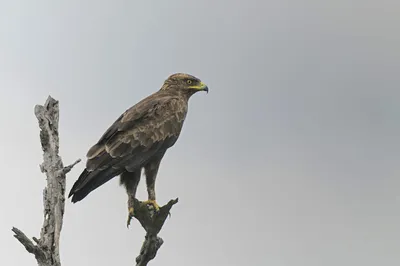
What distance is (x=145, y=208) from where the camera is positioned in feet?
30.2

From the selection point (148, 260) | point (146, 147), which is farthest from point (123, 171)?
point (148, 260)

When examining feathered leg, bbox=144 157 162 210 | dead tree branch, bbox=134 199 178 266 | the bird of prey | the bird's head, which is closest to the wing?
the bird of prey

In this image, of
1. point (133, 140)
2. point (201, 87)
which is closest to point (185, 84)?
point (201, 87)

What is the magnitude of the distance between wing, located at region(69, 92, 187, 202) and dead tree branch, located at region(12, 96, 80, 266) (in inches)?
20.2

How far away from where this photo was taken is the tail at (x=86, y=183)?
10.1 meters

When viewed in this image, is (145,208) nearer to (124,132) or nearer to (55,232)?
(55,232)

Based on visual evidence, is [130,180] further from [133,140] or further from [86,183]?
[86,183]

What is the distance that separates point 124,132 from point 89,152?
2.53ft

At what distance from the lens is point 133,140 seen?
11.1m

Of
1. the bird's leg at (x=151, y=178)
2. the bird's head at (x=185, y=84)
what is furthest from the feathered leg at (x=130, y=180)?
the bird's head at (x=185, y=84)

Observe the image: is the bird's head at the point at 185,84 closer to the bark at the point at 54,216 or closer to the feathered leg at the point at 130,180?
the feathered leg at the point at 130,180

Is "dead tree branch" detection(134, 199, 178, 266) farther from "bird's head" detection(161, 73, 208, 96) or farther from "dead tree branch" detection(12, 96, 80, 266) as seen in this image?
"bird's head" detection(161, 73, 208, 96)

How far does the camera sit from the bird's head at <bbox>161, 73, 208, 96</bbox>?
12.6m

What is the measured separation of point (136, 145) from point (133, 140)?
0.11 meters
